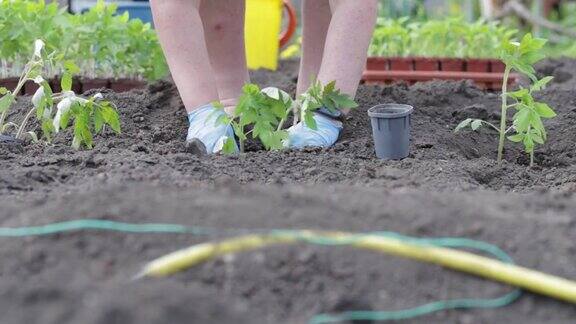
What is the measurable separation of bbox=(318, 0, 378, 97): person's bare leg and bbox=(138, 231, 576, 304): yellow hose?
169 cm

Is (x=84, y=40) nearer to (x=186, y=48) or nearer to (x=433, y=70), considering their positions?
(x=186, y=48)

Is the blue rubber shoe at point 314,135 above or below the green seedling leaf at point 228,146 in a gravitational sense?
below

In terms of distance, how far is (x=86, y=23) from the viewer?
4.76 metres

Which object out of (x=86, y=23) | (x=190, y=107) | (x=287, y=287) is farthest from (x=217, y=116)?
(x=86, y=23)

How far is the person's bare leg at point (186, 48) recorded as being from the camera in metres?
3.32

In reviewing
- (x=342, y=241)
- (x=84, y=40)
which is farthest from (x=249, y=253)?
(x=84, y=40)

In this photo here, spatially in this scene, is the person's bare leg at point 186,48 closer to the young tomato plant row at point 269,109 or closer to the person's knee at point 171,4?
the person's knee at point 171,4

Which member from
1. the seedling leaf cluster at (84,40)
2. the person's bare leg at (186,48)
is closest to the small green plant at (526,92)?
the person's bare leg at (186,48)

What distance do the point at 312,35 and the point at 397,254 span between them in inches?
88.0

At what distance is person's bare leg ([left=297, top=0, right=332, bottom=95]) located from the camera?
12.7ft

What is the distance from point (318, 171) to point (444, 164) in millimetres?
418

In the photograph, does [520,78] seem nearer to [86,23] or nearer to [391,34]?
[391,34]

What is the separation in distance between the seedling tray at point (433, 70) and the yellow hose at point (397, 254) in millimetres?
3704

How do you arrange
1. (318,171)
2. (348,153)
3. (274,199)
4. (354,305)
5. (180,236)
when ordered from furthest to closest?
1. (348,153)
2. (318,171)
3. (274,199)
4. (180,236)
5. (354,305)
